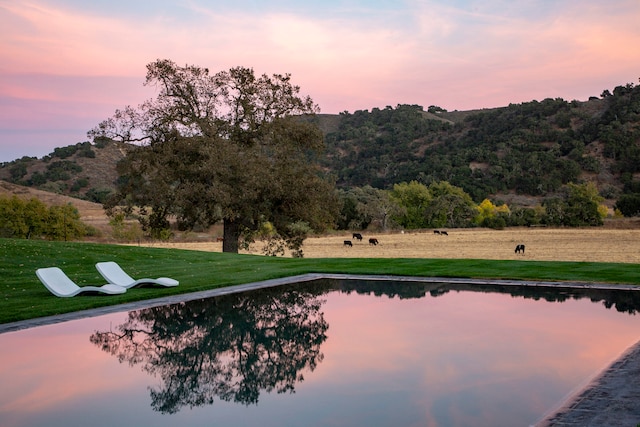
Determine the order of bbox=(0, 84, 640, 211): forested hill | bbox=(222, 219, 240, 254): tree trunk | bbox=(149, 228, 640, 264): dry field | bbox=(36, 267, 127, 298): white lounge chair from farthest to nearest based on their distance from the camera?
bbox=(0, 84, 640, 211): forested hill
bbox=(149, 228, 640, 264): dry field
bbox=(222, 219, 240, 254): tree trunk
bbox=(36, 267, 127, 298): white lounge chair

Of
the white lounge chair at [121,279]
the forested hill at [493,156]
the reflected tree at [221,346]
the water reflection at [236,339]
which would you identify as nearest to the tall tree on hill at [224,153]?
the white lounge chair at [121,279]

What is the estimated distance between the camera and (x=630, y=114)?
87938mm

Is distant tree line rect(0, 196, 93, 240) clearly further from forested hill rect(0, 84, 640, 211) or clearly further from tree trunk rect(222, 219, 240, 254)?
forested hill rect(0, 84, 640, 211)

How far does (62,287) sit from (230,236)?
13.6 metres

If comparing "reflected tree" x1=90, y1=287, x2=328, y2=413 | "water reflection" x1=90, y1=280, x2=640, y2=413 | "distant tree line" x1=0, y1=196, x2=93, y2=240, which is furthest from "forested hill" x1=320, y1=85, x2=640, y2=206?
"reflected tree" x1=90, y1=287, x2=328, y2=413

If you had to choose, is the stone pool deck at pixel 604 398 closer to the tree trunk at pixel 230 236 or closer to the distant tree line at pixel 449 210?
the tree trunk at pixel 230 236

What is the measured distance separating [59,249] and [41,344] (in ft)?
36.1

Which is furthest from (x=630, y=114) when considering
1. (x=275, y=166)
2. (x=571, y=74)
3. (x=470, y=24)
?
(x=275, y=166)

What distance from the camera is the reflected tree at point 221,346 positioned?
667cm

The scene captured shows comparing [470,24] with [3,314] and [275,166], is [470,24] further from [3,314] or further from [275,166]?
[3,314]

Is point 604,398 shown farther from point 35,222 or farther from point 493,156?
point 493,156

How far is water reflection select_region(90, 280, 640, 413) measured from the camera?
6750mm

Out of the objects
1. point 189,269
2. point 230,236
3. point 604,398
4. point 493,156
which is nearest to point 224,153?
point 230,236

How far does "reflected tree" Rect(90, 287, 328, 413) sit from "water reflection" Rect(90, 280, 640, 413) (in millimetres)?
11
